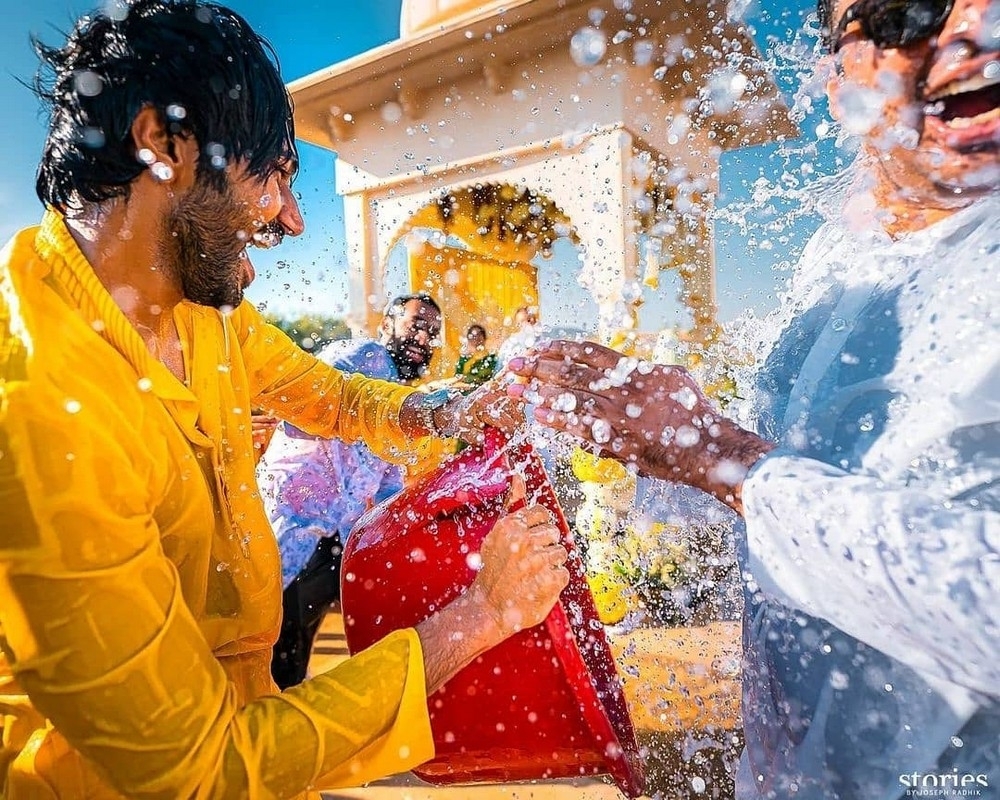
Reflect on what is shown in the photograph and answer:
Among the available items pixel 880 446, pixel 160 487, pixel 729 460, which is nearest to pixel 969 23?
pixel 880 446

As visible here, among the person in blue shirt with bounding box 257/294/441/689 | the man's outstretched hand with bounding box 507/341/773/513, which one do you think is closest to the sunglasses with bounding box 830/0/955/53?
the man's outstretched hand with bounding box 507/341/773/513

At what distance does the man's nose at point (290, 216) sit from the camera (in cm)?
129

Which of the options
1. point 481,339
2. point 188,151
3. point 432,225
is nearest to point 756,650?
point 188,151

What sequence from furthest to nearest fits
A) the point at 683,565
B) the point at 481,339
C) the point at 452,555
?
the point at 481,339 < the point at 683,565 < the point at 452,555

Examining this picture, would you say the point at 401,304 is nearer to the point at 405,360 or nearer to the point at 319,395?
the point at 405,360

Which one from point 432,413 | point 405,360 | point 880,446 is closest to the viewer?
point 880,446

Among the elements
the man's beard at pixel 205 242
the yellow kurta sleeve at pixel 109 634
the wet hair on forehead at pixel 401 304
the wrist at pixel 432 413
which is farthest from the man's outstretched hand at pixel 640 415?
the wet hair on forehead at pixel 401 304

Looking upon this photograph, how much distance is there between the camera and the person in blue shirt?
104 inches

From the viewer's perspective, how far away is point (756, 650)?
4.11 feet

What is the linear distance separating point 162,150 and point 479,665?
1049 millimetres

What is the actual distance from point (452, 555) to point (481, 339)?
532 centimetres

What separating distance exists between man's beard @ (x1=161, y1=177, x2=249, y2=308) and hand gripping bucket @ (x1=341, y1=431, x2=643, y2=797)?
559 mm

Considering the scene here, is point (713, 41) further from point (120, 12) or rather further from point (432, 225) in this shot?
point (120, 12)

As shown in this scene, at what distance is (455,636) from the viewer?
1050 mm
